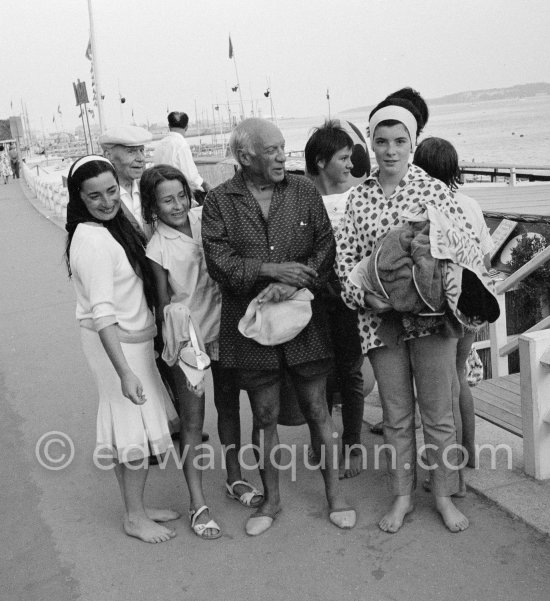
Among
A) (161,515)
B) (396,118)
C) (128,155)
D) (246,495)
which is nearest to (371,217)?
(396,118)

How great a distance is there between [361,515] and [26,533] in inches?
66.6

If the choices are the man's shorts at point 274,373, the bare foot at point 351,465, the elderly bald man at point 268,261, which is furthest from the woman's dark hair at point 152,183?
the bare foot at point 351,465

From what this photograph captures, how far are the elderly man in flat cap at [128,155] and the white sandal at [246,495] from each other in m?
1.56

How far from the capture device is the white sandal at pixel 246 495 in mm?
3760

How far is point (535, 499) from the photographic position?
348cm

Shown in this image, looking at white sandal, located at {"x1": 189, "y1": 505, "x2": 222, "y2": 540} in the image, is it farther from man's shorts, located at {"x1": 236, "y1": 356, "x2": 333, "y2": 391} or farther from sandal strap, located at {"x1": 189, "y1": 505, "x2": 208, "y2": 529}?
man's shorts, located at {"x1": 236, "y1": 356, "x2": 333, "y2": 391}

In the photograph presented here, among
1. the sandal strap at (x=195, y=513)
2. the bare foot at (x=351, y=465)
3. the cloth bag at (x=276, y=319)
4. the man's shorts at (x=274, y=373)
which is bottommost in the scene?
the bare foot at (x=351, y=465)

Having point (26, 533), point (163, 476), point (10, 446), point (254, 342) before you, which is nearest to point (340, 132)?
point (254, 342)

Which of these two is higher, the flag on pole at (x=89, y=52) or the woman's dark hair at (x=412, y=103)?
the flag on pole at (x=89, y=52)

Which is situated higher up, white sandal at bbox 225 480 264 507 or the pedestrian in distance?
the pedestrian in distance

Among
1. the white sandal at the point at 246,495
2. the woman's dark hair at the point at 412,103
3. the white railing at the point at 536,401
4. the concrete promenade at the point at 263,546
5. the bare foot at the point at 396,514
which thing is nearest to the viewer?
the concrete promenade at the point at 263,546

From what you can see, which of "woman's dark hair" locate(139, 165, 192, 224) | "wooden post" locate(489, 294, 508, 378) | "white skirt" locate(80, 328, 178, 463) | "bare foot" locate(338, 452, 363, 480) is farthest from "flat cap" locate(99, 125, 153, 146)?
"wooden post" locate(489, 294, 508, 378)

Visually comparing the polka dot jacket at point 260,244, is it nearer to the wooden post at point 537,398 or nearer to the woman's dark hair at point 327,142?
the woman's dark hair at point 327,142

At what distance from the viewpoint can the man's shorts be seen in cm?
339
